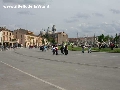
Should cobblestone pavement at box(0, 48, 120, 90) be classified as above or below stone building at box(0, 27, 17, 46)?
below

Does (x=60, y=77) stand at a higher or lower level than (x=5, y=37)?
lower

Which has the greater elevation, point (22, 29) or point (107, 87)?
point (22, 29)

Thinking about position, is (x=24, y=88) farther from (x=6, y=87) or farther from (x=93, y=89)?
(x=93, y=89)

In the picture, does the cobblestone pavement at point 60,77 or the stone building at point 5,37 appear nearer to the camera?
the cobblestone pavement at point 60,77

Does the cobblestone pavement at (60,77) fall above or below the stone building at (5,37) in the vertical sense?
below

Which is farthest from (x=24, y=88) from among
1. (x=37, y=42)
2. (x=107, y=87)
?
(x=37, y=42)

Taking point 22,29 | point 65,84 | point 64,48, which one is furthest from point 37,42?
point 65,84

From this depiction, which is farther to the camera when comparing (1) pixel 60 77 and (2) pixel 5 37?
(2) pixel 5 37

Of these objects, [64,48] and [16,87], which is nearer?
[16,87]

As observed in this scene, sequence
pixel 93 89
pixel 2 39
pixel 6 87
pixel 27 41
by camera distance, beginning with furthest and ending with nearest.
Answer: pixel 27 41
pixel 2 39
pixel 6 87
pixel 93 89

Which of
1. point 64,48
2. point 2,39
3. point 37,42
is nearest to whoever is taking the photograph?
point 64,48

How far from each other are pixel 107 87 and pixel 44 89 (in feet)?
7.34

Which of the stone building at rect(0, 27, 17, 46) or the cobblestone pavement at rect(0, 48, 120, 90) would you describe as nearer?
the cobblestone pavement at rect(0, 48, 120, 90)

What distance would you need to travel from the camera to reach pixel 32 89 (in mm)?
8539
